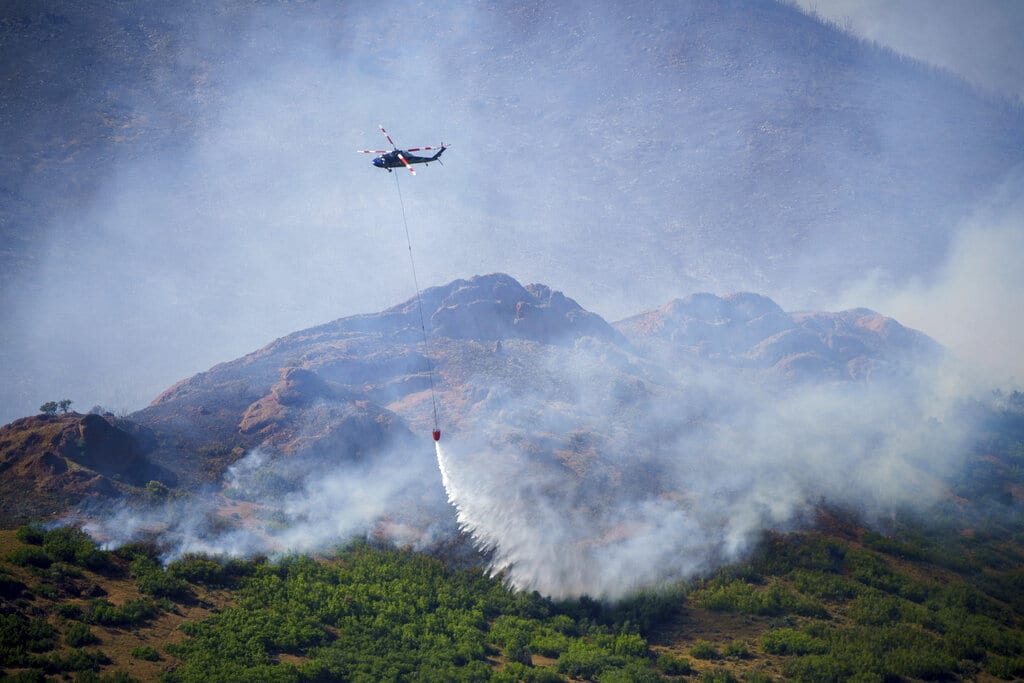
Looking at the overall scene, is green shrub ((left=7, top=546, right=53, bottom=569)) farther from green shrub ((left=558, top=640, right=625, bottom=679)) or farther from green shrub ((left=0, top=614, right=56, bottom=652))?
green shrub ((left=558, top=640, right=625, bottom=679))

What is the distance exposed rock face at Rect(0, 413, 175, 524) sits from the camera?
67.1 m

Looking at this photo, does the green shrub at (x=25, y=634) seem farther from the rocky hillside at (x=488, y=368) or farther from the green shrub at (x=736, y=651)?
the green shrub at (x=736, y=651)

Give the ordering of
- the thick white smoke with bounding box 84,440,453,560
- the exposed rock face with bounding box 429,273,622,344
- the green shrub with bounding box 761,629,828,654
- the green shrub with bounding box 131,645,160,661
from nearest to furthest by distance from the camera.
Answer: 1. the green shrub with bounding box 131,645,160,661
2. the green shrub with bounding box 761,629,828,654
3. the thick white smoke with bounding box 84,440,453,560
4. the exposed rock face with bounding box 429,273,622,344

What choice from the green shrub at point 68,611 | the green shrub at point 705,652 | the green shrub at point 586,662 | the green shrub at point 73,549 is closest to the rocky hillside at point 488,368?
the green shrub at point 73,549

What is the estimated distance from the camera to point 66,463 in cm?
7212

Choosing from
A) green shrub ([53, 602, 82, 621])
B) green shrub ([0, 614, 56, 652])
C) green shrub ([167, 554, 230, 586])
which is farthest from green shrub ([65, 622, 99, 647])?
green shrub ([167, 554, 230, 586])

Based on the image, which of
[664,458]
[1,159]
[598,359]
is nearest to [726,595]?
[664,458]

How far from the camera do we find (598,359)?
386 ft

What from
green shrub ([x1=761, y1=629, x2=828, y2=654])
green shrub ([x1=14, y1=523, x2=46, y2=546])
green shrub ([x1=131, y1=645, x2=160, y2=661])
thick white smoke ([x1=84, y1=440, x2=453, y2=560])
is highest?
thick white smoke ([x1=84, y1=440, x2=453, y2=560])

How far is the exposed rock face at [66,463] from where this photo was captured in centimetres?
6712

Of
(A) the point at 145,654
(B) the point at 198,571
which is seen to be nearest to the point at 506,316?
(B) the point at 198,571

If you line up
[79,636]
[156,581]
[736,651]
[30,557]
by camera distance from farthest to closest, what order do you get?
1. [736,651]
2. [156,581]
3. [30,557]
4. [79,636]

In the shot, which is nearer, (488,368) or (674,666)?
(674,666)

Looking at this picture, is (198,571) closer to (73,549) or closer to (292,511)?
(73,549)
